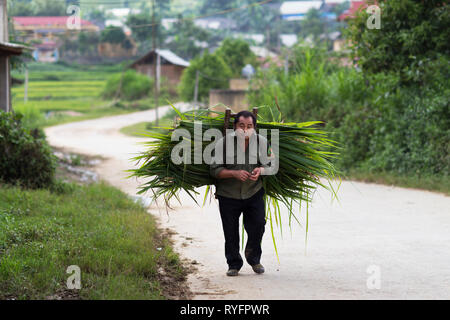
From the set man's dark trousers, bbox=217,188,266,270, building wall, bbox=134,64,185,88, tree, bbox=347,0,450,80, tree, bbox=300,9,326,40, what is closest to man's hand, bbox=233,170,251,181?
man's dark trousers, bbox=217,188,266,270

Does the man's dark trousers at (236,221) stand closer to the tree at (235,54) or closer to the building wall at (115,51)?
the tree at (235,54)

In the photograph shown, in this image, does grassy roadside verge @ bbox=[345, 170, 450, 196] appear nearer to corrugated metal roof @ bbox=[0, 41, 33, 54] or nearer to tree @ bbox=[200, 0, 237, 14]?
corrugated metal roof @ bbox=[0, 41, 33, 54]

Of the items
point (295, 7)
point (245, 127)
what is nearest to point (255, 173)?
point (245, 127)

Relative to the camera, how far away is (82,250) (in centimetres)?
636

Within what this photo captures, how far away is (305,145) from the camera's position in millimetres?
6238

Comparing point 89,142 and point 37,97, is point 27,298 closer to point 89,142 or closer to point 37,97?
point 89,142

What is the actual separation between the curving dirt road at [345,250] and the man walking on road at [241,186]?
1.00 ft

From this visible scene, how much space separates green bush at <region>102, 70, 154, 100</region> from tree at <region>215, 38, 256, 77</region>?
873cm

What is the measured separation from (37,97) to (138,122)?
1994 centimetres

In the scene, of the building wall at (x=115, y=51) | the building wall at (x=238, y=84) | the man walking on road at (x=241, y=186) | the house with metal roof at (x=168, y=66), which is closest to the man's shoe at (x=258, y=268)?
the man walking on road at (x=241, y=186)

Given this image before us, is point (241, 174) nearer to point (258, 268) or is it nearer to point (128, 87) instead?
point (258, 268)

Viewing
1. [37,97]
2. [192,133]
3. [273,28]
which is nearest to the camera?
[192,133]

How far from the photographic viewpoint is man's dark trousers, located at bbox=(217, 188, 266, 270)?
5992mm
